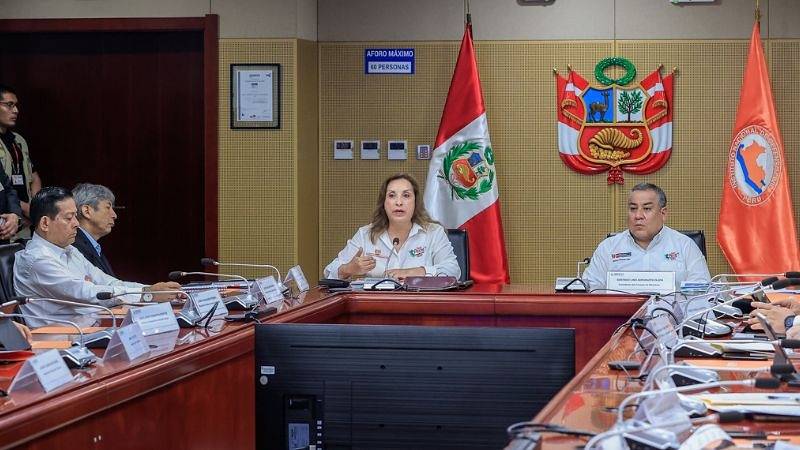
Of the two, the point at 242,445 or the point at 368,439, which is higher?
the point at 368,439

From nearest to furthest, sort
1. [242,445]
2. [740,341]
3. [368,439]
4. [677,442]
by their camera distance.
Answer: [677,442] → [368,439] → [740,341] → [242,445]

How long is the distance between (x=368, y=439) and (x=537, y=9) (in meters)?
5.35

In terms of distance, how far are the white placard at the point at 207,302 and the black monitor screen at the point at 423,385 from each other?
1638 mm

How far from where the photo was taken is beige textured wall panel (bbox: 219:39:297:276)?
20.9ft

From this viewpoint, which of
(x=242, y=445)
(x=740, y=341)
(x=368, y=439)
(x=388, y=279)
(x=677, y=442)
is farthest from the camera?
(x=388, y=279)

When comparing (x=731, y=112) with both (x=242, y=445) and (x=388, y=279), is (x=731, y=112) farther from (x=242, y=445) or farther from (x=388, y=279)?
(x=242, y=445)

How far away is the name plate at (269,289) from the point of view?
377 centimetres

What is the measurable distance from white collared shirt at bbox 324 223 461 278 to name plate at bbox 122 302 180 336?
208 cm

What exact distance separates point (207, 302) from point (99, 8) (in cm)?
374

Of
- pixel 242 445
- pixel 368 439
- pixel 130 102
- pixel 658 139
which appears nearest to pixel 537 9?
pixel 658 139

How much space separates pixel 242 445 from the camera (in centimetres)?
296

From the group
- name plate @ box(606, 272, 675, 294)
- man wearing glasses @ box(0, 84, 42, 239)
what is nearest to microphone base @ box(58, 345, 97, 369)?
name plate @ box(606, 272, 675, 294)

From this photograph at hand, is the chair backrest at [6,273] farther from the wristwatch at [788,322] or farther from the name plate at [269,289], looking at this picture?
the wristwatch at [788,322]

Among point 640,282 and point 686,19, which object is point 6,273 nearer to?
point 640,282
